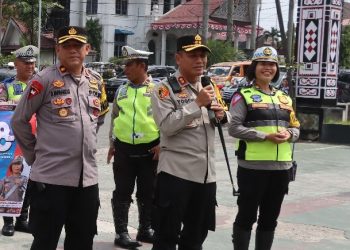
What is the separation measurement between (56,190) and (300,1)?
12.5 m

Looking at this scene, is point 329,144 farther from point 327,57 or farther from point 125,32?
point 125,32

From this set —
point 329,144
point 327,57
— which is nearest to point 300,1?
point 327,57

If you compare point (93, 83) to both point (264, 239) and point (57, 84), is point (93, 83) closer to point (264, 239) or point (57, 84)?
point (57, 84)

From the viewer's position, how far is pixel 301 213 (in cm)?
739

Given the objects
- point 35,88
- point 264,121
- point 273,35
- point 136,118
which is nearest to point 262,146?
point 264,121

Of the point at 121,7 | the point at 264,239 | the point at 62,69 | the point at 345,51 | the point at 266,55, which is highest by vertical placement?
the point at 121,7

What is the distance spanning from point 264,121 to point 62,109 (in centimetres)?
169

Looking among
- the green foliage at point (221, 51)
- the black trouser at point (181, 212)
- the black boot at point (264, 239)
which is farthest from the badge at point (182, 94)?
the green foliage at point (221, 51)

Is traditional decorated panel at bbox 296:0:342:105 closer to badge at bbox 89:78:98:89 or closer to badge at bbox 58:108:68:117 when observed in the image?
badge at bbox 89:78:98:89

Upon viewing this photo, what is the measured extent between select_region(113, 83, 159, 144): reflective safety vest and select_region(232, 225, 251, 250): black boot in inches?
48.5

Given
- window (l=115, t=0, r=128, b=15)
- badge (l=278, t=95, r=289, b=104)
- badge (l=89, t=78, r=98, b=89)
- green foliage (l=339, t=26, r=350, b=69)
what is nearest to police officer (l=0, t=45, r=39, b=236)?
badge (l=89, t=78, r=98, b=89)

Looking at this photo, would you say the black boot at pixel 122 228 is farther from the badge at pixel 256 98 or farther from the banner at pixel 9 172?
the badge at pixel 256 98

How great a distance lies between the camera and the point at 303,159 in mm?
12102

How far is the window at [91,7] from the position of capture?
4515cm
